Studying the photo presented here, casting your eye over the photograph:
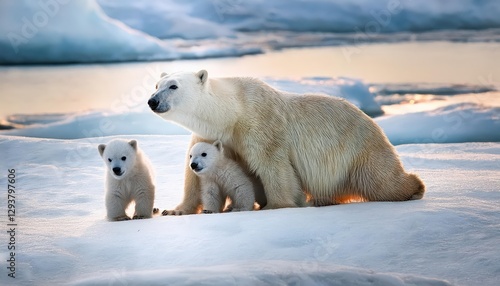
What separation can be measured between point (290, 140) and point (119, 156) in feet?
4.95

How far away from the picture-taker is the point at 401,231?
182 inches

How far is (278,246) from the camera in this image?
4422 mm

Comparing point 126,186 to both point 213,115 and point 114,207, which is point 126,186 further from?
point 213,115

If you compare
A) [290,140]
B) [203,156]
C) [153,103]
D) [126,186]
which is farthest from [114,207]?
[290,140]

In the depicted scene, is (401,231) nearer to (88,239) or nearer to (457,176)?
(88,239)

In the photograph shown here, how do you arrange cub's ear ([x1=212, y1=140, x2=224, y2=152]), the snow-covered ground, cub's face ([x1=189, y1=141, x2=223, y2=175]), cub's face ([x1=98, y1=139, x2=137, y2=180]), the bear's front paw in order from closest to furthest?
the snow-covered ground < cub's face ([x1=98, y1=139, x2=137, y2=180]) < cub's face ([x1=189, y1=141, x2=223, y2=175]) < cub's ear ([x1=212, y1=140, x2=224, y2=152]) < the bear's front paw

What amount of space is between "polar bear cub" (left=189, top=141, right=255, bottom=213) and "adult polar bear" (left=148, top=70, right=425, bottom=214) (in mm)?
138

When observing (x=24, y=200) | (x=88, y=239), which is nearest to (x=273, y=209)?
(x=88, y=239)

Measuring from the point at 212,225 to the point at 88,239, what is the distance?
92cm

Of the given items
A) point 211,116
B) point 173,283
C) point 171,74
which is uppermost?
point 171,74

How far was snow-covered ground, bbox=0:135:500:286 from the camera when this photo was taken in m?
3.87

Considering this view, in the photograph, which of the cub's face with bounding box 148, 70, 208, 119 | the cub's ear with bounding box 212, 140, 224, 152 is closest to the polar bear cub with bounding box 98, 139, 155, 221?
the cub's face with bounding box 148, 70, 208, 119

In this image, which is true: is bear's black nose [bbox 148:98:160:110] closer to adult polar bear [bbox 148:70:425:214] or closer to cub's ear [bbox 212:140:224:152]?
adult polar bear [bbox 148:70:425:214]

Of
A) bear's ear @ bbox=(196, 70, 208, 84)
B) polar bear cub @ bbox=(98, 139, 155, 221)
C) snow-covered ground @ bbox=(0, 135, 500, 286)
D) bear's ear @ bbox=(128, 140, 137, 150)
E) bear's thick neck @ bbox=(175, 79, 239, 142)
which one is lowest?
snow-covered ground @ bbox=(0, 135, 500, 286)
